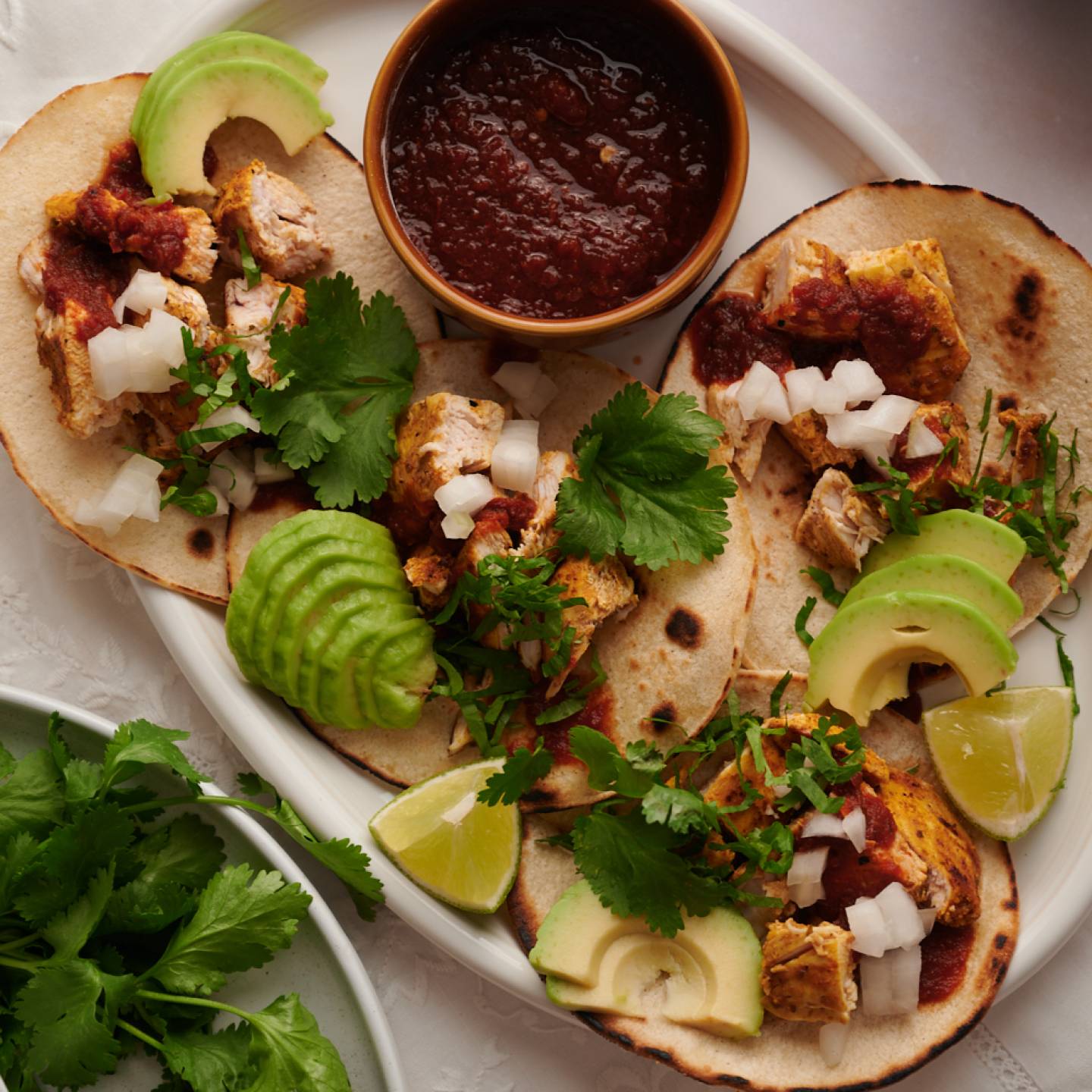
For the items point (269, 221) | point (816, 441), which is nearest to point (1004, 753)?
point (816, 441)

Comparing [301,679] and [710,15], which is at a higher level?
[710,15]

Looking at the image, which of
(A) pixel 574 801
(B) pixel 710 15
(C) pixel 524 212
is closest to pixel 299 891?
(A) pixel 574 801

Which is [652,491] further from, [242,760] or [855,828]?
[242,760]

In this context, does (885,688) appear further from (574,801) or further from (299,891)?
(299,891)

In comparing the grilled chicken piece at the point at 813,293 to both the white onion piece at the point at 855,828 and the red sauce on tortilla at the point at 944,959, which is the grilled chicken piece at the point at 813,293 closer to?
the white onion piece at the point at 855,828

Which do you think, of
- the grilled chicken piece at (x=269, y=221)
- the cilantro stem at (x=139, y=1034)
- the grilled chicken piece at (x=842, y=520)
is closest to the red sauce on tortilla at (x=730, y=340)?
the grilled chicken piece at (x=842, y=520)

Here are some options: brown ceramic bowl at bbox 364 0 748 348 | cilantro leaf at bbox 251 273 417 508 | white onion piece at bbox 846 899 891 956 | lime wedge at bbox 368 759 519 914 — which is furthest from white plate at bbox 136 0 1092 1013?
cilantro leaf at bbox 251 273 417 508

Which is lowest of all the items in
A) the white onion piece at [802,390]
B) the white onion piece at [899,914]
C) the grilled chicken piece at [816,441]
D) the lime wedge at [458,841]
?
the lime wedge at [458,841]
